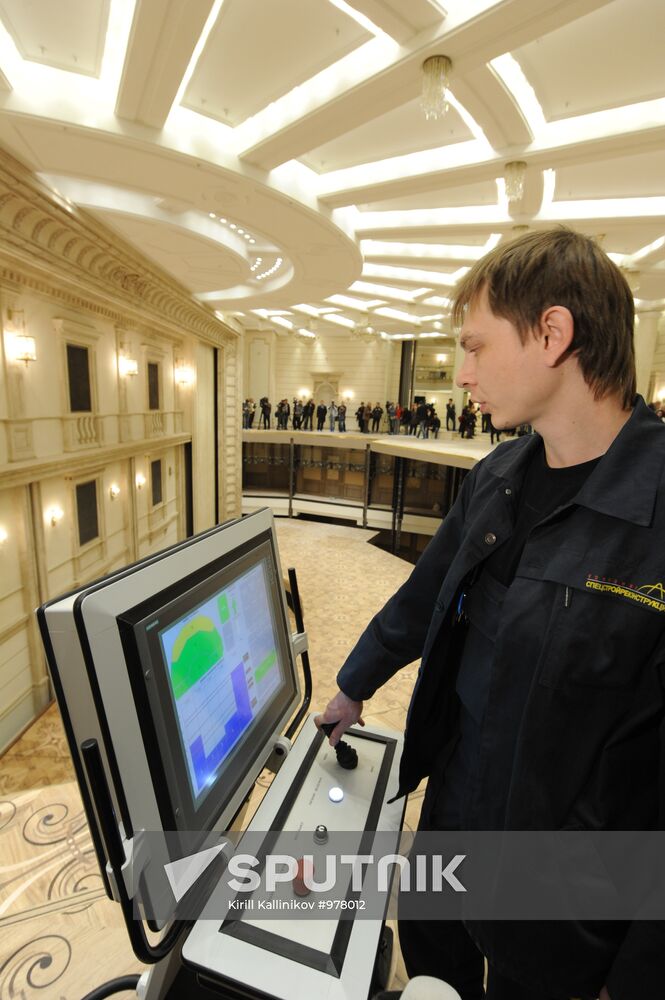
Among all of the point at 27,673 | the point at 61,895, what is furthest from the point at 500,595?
the point at 27,673

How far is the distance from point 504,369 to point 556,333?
0.42 feet

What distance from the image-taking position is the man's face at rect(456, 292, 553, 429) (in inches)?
43.4

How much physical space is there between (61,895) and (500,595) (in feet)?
11.1

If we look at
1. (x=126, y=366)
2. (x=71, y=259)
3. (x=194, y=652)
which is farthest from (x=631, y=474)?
(x=126, y=366)

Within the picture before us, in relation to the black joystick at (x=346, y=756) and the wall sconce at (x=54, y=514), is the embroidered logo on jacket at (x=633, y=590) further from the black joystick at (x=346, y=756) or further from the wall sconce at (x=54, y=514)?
the wall sconce at (x=54, y=514)

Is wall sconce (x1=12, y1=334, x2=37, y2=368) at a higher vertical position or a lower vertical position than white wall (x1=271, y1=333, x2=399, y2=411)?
lower

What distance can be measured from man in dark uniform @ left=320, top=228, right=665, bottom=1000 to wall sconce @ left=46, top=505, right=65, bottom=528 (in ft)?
19.4

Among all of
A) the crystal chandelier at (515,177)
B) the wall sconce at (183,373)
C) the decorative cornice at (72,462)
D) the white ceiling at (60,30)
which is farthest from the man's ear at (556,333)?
the wall sconce at (183,373)

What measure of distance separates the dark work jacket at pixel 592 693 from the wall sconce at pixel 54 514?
6.08 metres

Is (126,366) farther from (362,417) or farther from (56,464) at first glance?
(362,417)

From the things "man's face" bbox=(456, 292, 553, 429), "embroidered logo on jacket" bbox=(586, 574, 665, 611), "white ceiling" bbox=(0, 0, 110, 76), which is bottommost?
"embroidered logo on jacket" bbox=(586, 574, 665, 611)

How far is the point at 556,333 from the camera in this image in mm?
1072

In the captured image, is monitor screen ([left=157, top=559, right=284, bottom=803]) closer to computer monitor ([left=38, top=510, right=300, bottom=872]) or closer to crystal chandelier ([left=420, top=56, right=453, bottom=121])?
computer monitor ([left=38, top=510, right=300, bottom=872])

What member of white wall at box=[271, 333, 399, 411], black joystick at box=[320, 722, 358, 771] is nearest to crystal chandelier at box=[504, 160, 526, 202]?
black joystick at box=[320, 722, 358, 771]
